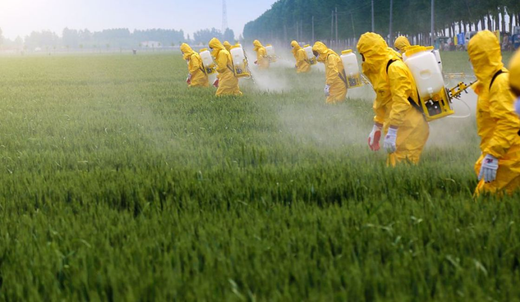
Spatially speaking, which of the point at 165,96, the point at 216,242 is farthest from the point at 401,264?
the point at 165,96

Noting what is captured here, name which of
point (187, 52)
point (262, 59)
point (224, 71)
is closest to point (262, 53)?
point (262, 59)

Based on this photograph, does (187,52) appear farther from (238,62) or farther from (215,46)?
(238,62)

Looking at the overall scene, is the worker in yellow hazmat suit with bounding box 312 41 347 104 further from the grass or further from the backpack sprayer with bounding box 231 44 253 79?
the grass

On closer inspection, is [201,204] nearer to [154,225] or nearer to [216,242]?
[154,225]

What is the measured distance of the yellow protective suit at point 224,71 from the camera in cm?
1934

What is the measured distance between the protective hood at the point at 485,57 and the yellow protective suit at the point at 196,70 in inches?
712

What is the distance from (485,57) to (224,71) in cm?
1432

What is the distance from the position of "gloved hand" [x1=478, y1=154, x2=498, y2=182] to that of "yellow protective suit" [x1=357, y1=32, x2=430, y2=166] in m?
1.79

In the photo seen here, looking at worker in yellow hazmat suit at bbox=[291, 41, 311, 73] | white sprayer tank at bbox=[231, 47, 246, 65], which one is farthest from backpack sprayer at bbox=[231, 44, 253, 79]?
worker in yellow hazmat suit at bbox=[291, 41, 311, 73]

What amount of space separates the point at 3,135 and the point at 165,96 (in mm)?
9125

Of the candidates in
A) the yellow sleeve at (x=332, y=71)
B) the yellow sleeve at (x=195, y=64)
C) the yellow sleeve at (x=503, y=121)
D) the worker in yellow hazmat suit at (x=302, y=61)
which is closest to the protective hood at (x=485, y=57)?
the yellow sleeve at (x=503, y=121)

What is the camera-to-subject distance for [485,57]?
18.2 ft

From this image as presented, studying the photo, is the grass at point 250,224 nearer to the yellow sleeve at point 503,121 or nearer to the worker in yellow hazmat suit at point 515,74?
the yellow sleeve at point 503,121

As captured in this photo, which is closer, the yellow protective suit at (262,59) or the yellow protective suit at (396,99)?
the yellow protective suit at (396,99)
